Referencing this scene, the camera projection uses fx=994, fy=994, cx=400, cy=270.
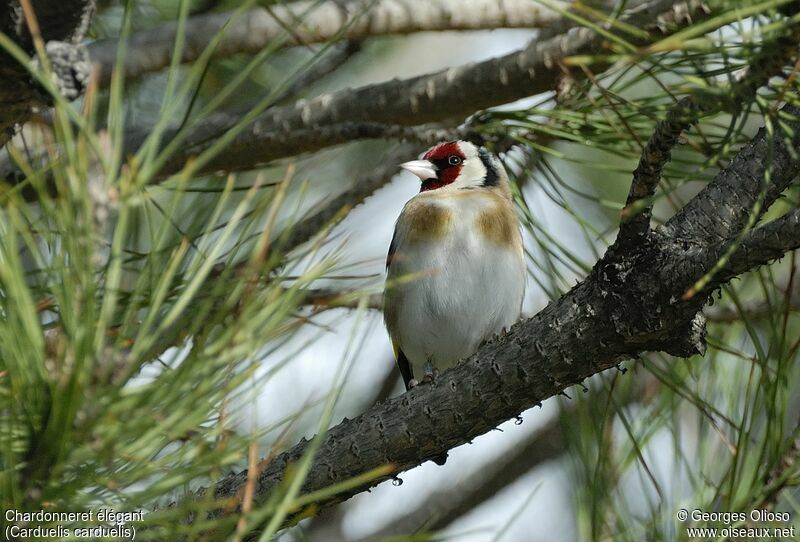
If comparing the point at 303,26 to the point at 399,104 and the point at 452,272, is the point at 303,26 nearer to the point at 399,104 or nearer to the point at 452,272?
the point at 399,104

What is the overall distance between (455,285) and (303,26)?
978 mm

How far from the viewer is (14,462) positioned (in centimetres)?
118

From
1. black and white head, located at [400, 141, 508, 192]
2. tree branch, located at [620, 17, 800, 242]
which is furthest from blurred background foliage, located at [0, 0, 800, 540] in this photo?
black and white head, located at [400, 141, 508, 192]

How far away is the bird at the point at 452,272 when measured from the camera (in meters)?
3.25

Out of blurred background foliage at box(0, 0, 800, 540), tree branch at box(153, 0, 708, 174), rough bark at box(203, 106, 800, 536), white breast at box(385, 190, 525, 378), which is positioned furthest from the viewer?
white breast at box(385, 190, 525, 378)

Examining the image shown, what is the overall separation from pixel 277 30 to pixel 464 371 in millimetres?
1337

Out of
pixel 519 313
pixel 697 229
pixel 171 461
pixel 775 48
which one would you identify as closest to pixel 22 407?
pixel 171 461

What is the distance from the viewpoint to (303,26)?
112 inches

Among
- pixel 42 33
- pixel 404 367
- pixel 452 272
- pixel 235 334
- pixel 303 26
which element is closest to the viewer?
pixel 235 334

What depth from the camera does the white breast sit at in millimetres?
3252

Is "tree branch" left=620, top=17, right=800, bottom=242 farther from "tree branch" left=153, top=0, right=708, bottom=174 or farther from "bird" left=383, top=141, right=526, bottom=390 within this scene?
"bird" left=383, top=141, right=526, bottom=390

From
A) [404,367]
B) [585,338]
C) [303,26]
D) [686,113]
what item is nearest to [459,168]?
[404,367]

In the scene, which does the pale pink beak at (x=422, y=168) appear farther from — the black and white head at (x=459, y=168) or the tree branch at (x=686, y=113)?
the tree branch at (x=686, y=113)

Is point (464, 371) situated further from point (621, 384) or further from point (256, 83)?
point (256, 83)
